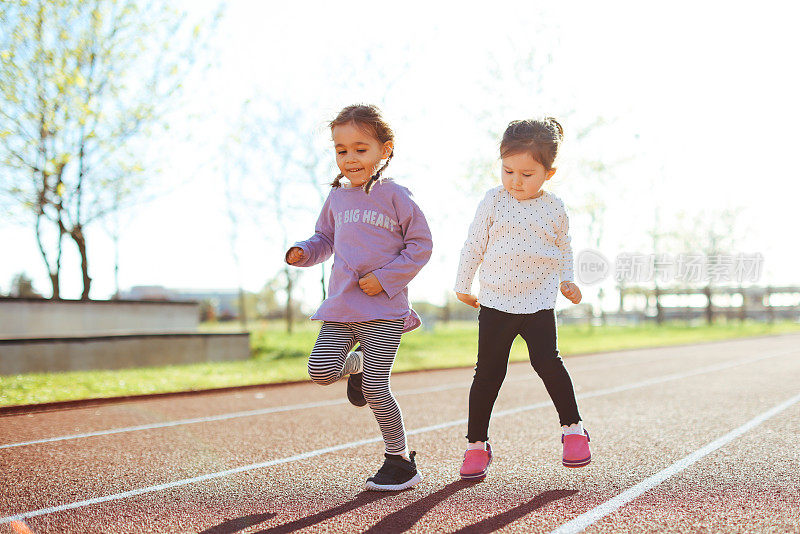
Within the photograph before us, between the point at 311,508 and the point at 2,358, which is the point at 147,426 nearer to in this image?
the point at 311,508

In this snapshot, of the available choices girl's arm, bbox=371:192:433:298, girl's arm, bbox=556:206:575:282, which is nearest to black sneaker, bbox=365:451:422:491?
girl's arm, bbox=371:192:433:298

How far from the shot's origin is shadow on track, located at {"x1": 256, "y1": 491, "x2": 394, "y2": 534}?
2877 mm

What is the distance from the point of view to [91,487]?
3.68m

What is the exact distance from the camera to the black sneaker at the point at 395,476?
3527 millimetres

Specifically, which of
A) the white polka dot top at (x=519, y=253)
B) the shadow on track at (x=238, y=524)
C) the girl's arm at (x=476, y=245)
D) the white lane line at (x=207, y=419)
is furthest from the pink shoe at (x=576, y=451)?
the white lane line at (x=207, y=419)

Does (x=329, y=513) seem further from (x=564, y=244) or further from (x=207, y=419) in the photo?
(x=207, y=419)

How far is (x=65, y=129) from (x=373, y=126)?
554 inches

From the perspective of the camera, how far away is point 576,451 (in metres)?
3.64

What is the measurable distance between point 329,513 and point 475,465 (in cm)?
97

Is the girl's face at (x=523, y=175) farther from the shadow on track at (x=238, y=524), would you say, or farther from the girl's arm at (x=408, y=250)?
Result: the shadow on track at (x=238, y=524)

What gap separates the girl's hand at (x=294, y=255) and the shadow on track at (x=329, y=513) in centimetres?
125

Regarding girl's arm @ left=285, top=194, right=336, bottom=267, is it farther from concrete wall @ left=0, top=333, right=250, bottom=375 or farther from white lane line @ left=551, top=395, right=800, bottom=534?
concrete wall @ left=0, top=333, right=250, bottom=375

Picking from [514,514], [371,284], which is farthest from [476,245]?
[514,514]

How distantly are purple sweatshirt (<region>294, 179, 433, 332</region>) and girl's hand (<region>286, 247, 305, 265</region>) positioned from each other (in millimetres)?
50
